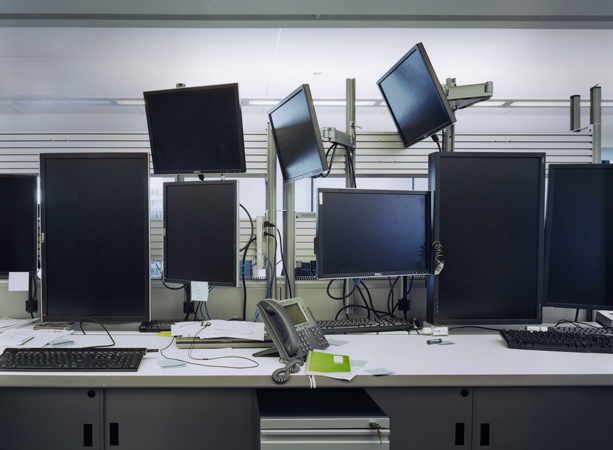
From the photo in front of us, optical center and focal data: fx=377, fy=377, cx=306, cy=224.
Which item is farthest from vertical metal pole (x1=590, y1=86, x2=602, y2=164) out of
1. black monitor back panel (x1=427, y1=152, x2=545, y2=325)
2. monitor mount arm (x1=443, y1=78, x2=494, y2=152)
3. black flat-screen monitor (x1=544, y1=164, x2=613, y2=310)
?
monitor mount arm (x1=443, y1=78, x2=494, y2=152)

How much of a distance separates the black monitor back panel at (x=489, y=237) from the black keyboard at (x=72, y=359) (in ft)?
3.71

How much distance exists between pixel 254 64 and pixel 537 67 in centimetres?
282

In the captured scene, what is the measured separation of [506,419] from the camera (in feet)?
3.80

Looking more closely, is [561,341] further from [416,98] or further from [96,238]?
[96,238]

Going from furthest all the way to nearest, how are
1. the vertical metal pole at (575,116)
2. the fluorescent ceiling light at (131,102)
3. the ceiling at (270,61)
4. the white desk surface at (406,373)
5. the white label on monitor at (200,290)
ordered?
1. the fluorescent ceiling light at (131,102)
2. the ceiling at (270,61)
3. the vertical metal pole at (575,116)
4. the white label on monitor at (200,290)
5. the white desk surface at (406,373)

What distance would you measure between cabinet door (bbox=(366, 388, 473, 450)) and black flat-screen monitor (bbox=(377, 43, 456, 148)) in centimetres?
97

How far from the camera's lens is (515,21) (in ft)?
5.86

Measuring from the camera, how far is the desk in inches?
44.3

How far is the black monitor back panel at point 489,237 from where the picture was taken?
1.54 metres

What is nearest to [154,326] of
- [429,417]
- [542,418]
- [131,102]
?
[429,417]

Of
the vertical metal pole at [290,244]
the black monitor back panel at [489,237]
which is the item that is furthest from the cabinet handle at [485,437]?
the vertical metal pole at [290,244]

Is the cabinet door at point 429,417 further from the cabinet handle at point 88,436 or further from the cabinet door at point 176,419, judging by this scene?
the cabinet handle at point 88,436

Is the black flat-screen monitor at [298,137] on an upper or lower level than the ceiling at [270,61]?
lower

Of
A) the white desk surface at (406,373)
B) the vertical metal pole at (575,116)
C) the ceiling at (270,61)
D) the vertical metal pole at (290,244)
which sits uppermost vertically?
the ceiling at (270,61)
